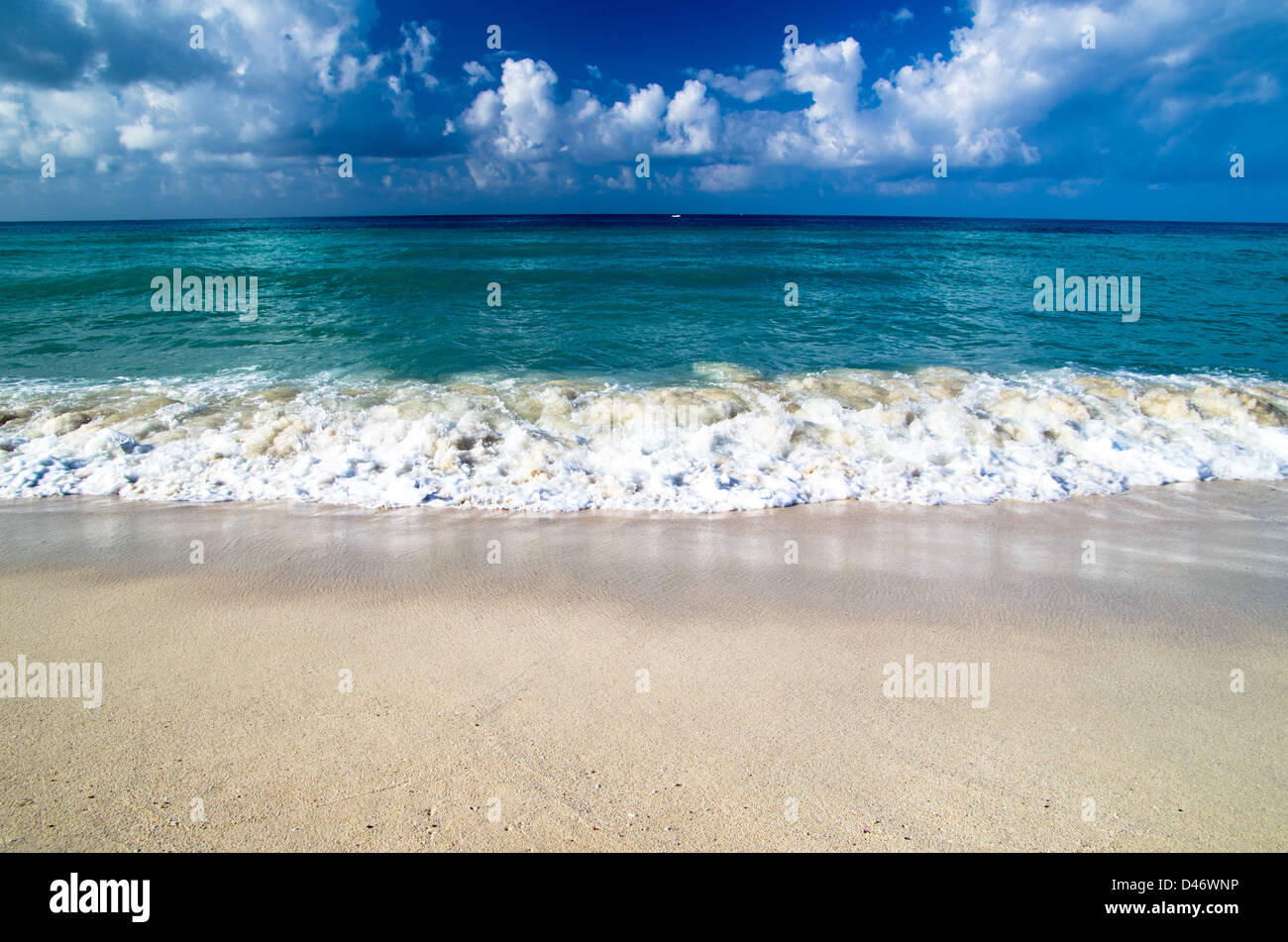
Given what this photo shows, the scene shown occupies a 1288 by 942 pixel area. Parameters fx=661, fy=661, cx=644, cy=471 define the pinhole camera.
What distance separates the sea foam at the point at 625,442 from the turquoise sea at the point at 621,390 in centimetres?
Answer: 4

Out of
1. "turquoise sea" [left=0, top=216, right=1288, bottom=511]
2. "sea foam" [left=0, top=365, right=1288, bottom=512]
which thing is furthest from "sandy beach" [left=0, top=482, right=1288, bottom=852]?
"turquoise sea" [left=0, top=216, right=1288, bottom=511]

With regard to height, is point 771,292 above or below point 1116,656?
above

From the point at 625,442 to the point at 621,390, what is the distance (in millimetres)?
2679

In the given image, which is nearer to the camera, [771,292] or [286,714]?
[286,714]

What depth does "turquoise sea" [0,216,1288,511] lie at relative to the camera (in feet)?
21.5

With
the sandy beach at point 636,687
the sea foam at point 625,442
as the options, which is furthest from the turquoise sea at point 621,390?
the sandy beach at point 636,687

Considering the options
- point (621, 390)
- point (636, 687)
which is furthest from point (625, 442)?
point (636, 687)

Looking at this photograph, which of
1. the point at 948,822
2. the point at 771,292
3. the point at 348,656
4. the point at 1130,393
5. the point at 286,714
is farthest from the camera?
the point at 771,292

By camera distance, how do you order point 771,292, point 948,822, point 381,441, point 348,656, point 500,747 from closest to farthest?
1. point 948,822
2. point 500,747
3. point 348,656
4. point 381,441
5. point 771,292

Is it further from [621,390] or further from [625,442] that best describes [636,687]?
[621,390]
